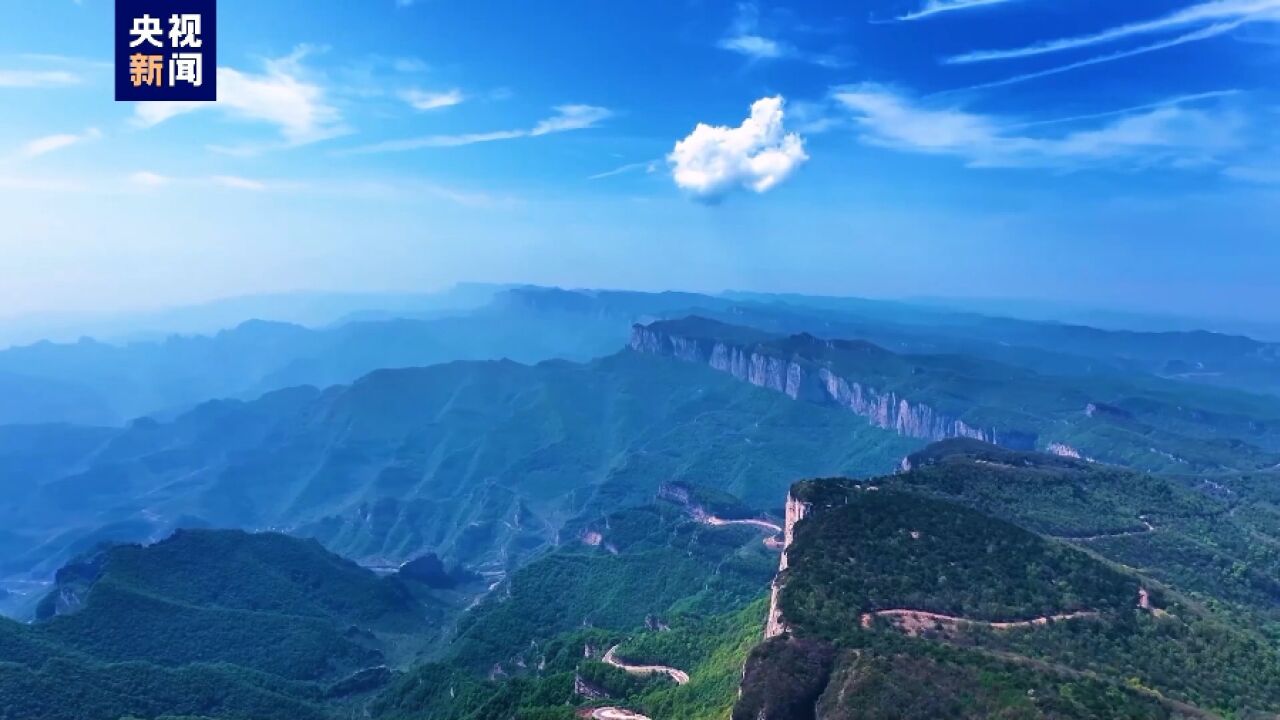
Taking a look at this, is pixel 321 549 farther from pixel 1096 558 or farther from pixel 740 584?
pixel 1096 558

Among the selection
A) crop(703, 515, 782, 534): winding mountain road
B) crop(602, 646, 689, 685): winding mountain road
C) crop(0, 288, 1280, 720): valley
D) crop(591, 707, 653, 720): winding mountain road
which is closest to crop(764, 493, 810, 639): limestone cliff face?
crop(0, 288, 1280, 720): valley

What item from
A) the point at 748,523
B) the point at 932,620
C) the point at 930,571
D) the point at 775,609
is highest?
the point at 930,571

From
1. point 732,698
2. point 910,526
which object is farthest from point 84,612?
point 910,526

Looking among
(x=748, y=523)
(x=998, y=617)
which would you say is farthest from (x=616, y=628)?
(x=998, y=617)

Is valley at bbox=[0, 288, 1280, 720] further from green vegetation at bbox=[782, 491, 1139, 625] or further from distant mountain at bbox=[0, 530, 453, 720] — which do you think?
distant mountain at bbox=[0, 530, 453, 720]

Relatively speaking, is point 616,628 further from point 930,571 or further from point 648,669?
point 930,571

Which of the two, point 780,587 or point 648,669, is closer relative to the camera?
point 780,587

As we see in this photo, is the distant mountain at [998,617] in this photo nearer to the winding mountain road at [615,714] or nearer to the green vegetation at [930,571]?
the green vegetation at [930,571]
